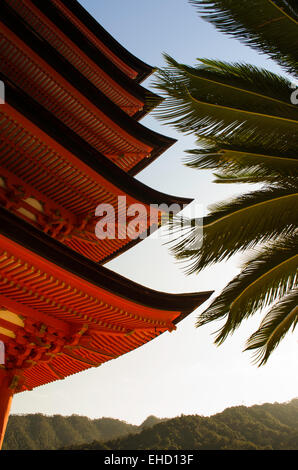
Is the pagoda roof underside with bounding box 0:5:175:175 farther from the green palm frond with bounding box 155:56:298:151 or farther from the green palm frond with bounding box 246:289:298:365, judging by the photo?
the green palm frond with bounding box 246:289:298:365

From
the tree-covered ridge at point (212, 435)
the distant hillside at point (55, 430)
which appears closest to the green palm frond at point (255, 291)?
the tree-covered ridge at point (212, 435)

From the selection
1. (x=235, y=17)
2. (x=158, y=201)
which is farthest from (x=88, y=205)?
(x=235, y=17)

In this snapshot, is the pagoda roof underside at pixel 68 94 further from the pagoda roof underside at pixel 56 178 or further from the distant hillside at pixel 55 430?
the distant hillside at pixel 55 430

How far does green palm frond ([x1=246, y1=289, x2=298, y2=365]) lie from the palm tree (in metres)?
0.39

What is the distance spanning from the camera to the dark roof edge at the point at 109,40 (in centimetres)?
973

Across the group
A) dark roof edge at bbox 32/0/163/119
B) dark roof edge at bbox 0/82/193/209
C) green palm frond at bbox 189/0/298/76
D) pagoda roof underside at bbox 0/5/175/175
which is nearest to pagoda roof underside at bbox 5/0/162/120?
dark roof edge at bbox 32/0/163/119

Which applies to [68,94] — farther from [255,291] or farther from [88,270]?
[255,291]

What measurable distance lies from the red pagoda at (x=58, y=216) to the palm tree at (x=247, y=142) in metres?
0.78

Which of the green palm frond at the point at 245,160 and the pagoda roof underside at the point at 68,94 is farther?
the pagoda roof underside at the point at 68,94

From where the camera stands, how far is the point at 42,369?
25.3 feet

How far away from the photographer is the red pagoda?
5.27m

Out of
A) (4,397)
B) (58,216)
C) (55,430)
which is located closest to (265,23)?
(58,216)

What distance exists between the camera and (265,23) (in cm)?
427
